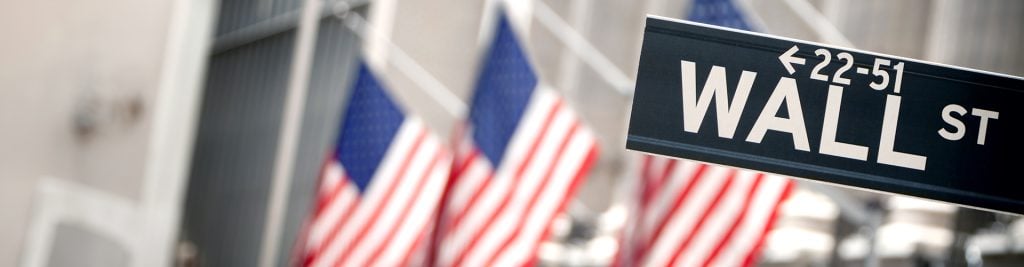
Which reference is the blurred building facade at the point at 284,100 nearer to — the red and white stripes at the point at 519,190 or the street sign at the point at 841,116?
the red and white stripes at the point at 519,190

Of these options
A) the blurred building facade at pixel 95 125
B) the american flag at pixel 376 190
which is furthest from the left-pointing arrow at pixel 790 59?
the blurred building facade at pixel 95 125

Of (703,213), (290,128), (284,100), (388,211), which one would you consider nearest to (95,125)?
(388,211)

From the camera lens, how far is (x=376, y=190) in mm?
12773

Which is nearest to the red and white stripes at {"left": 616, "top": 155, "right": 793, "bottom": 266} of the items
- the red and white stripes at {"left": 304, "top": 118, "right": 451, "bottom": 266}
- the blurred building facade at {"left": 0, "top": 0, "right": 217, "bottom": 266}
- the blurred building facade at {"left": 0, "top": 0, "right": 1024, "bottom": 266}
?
the blurred building facade at {"left": 0, "top": 0, "right": 1024, "bottom": 266}

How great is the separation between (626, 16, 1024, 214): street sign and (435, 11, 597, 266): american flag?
249 inches

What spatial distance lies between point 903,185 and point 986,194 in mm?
218

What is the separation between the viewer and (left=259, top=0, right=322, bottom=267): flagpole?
65.0 ft

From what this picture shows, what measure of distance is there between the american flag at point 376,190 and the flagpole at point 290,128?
630 cm

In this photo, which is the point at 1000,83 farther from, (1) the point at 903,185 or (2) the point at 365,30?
(2) the point at 365,30

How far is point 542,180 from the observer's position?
441 inches

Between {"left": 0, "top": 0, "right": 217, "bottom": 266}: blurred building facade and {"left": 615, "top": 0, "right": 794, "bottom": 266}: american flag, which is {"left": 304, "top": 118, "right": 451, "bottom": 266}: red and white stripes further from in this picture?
{"left": 0, "top": 0, "right": 217, "bottom": 266}: blurred building facade

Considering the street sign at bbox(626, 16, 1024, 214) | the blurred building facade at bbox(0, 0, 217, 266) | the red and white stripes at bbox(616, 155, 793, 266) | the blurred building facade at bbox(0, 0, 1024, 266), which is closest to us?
the street sign at bbox(626, 16, 1024, 214)

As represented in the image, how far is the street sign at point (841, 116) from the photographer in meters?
4.70

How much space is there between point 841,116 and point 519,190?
6.56 m
